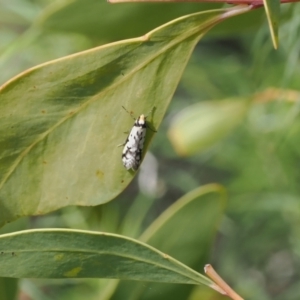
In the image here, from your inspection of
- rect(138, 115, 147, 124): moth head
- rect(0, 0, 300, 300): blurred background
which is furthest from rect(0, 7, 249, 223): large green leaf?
rect(0, 0, 300, 300): blurred background

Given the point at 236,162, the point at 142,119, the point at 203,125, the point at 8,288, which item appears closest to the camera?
the point at 142,119

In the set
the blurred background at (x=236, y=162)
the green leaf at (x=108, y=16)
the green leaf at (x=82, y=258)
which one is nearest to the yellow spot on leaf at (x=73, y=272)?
the green leaf at (x=82, y=258)

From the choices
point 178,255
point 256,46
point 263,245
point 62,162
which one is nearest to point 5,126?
point 62,162

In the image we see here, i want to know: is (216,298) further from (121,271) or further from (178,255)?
(121,271)

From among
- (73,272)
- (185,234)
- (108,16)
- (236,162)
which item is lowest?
(73,272)

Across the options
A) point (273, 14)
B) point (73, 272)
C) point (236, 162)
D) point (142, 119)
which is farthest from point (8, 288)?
point (236, 162)

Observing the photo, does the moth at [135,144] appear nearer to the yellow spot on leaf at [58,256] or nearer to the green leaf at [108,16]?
the yellow spot on leaf at [58,256]

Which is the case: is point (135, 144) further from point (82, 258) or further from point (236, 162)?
point (236, 162)
